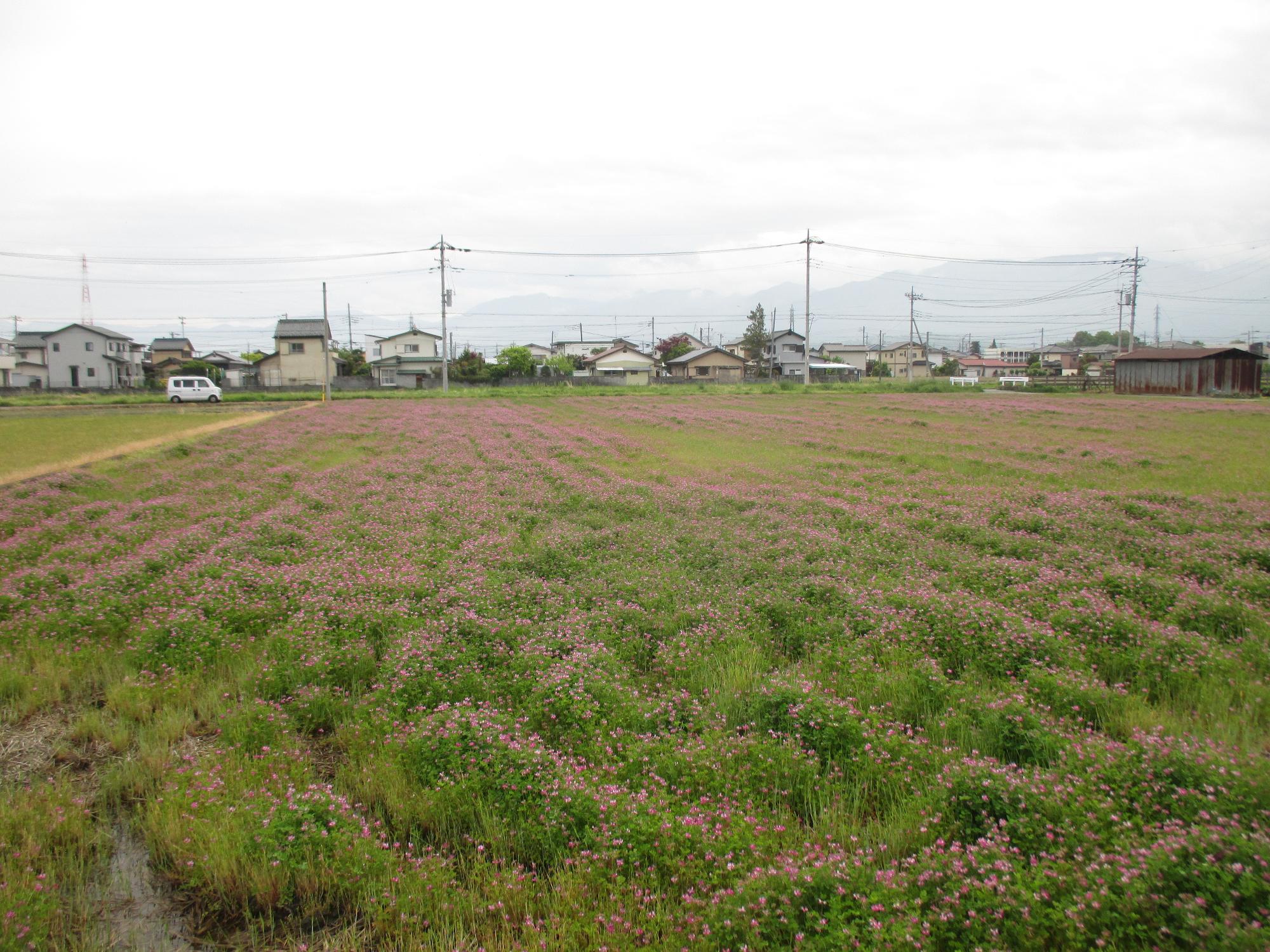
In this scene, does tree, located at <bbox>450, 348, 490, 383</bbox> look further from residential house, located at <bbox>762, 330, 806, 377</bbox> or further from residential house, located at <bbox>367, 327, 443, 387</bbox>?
residential house, located at <bbox>762, 330, 806, 377</bbox>

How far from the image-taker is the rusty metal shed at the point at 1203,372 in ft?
183

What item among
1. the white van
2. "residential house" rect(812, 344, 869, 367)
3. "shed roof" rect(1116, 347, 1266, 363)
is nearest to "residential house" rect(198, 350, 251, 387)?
the white van

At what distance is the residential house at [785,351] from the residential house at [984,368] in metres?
29.6

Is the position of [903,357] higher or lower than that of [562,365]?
higher

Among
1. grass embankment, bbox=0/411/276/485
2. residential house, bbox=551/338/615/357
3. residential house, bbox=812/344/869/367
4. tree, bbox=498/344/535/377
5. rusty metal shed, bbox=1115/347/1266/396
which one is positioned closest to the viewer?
grass embankment, bbox=0/411/276/485

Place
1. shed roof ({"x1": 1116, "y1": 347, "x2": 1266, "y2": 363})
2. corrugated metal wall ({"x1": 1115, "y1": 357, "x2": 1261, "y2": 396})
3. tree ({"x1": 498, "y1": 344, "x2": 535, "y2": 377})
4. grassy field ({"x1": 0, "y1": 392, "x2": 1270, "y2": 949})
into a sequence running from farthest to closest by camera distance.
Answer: tree ({"x1": 498, "y1": 344, "x2": 535, "y2": 377}) < corrugated metal wall ({"x1": 1115, "y1": 357, "x2": 1261, "y2": 396}) < shed roof ({"x1": 1116, "y1": 347, "x2": 1266, "y2": 363}) < grassy field ({"x1": 0, "y1": 392, "x2": 1270, "y2": 949})

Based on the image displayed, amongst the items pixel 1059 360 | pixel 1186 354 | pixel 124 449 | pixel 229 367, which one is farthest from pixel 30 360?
pixel 1059 360

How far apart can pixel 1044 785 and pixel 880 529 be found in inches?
289

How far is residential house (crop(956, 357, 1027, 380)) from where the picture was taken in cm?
12212

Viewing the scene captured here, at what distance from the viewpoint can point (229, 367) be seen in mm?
96250

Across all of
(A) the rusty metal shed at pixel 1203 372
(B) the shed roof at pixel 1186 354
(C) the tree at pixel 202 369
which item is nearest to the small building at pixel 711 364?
(B) the shed roof at pixel 1186 354

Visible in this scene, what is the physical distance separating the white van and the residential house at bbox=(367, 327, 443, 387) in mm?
20069

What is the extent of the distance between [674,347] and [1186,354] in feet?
250

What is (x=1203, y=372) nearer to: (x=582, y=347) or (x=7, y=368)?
(x=582, y=347)
